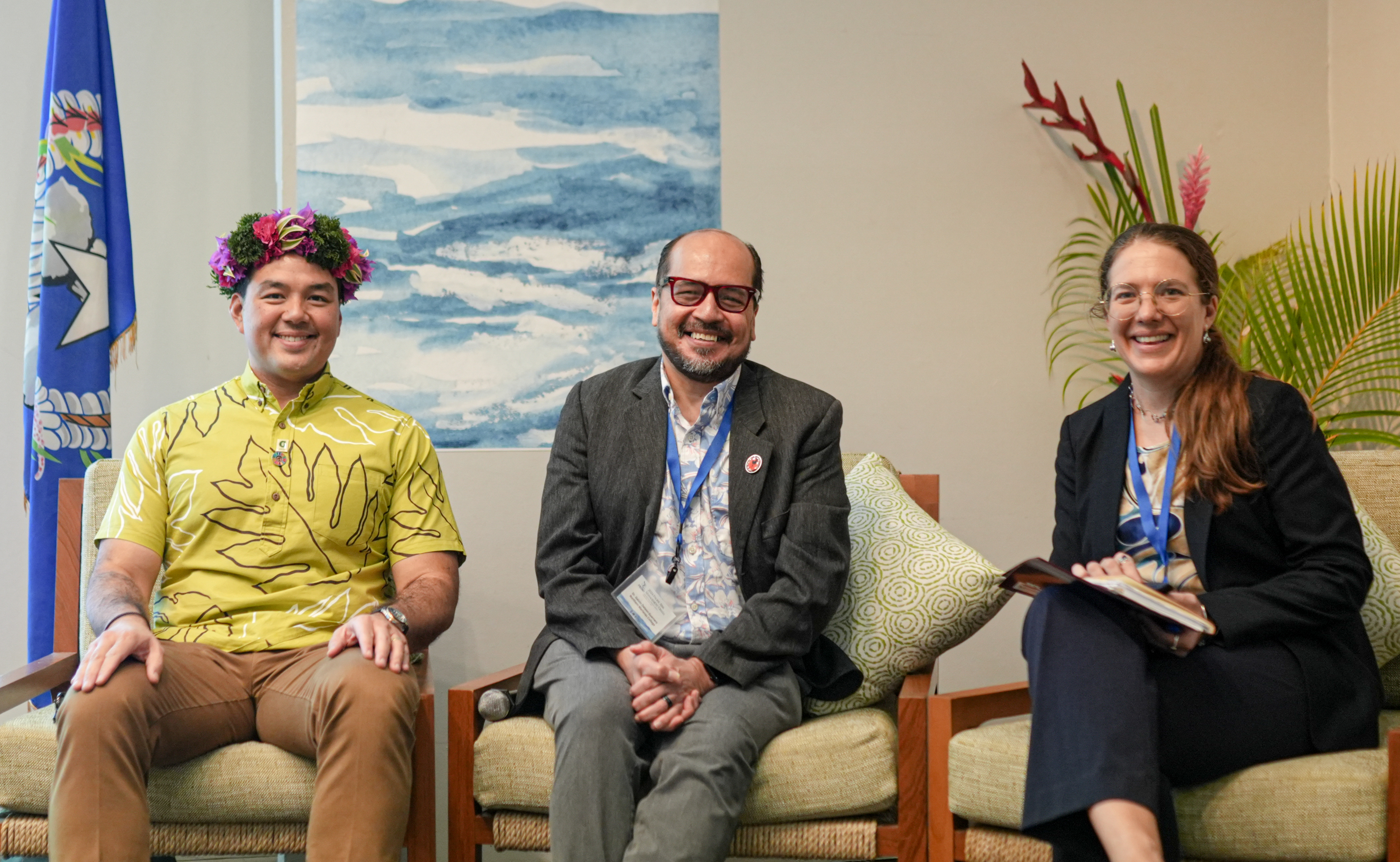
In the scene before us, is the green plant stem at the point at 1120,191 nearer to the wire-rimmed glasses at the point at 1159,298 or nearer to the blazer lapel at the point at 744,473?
the wire-rimmed glasses at the point at 1159,298

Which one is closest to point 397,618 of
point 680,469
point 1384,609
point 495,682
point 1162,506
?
point 495,682

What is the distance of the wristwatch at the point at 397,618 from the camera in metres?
2.22

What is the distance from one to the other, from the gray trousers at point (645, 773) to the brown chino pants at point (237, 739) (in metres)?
0.30

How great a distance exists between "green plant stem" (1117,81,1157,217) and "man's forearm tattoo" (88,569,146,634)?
8.86ft

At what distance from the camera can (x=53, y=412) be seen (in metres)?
2.91

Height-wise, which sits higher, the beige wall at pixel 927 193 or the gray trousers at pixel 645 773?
the beige wall at pixel 927 193

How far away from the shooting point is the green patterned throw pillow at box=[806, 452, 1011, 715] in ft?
7.57

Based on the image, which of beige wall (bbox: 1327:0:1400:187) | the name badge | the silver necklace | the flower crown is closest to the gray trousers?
the name badge

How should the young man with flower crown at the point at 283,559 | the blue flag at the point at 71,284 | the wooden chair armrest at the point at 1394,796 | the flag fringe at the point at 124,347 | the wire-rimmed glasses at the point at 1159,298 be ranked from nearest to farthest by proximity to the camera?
the wooden chair armrest at the point at 1394,796, the young man with flower crown at the point at 283,559, the wire-rimmed glasses at the point at 1159,298, the blue flag at the point at 71,284, the flag fringe at the point at 124,347

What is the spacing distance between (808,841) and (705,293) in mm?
1101

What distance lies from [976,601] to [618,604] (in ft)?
2.40

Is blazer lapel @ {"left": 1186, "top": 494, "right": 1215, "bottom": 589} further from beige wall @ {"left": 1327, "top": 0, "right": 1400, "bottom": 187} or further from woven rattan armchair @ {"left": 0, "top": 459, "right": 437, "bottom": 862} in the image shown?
beige wall @ {"left": 1327, "top": 0, "right": 1400, "bottom": 187}

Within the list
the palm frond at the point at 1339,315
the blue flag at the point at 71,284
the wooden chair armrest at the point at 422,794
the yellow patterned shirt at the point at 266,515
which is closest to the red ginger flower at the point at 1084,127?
the palm frond at the point at 1339,315

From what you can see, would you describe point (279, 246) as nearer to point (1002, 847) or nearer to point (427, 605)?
point (427, 605)
